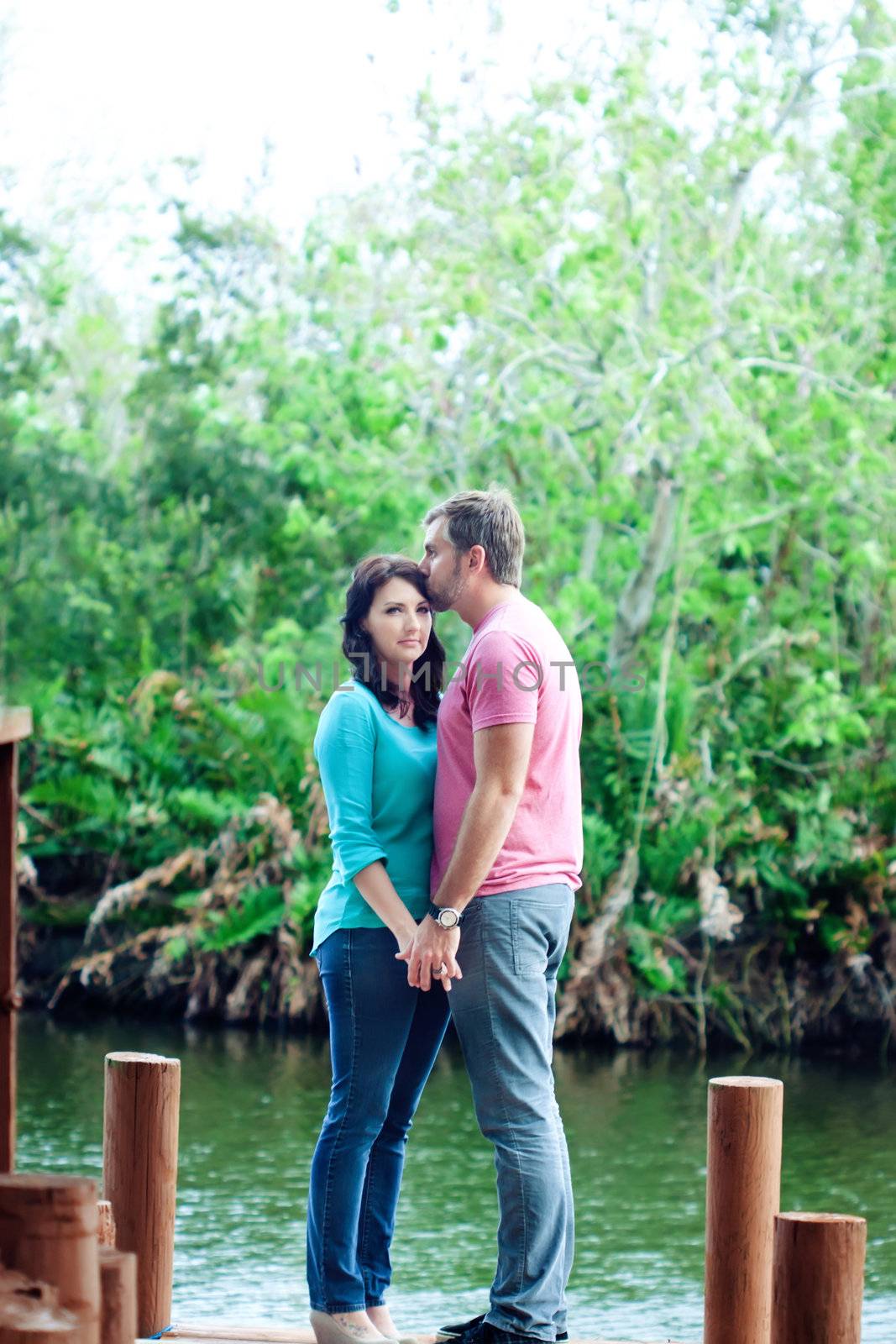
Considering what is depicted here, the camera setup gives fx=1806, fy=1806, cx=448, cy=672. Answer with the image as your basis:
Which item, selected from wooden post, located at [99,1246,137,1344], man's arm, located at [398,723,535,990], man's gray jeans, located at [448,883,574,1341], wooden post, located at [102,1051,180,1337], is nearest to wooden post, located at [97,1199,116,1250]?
wooden post, located at [102,1051,180,1337]

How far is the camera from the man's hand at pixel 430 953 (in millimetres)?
3250

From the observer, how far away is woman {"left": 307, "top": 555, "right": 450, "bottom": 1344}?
3375 millimetres

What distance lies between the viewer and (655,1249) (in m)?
6.47

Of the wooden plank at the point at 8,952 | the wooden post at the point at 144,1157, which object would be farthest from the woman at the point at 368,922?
the wooden plank at the point at 8,952

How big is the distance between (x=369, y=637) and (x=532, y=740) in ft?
1.27

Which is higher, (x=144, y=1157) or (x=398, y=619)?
(x=398, y=619)

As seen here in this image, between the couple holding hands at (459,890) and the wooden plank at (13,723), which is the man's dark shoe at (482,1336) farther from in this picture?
the wooden plank at (13,723)

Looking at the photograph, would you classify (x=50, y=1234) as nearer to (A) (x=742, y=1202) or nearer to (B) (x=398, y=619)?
(B) (x=398, y=619)

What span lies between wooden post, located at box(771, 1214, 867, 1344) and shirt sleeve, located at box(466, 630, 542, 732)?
106 cm

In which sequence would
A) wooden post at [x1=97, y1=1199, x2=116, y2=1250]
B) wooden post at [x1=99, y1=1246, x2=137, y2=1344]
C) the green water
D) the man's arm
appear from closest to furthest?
wooden post at [x1=99, y1=1246, x2=137, y2=1344]
the man's arm
wooden post at [x1=97, y1=1199, x2=116, y2=1250]
the green water

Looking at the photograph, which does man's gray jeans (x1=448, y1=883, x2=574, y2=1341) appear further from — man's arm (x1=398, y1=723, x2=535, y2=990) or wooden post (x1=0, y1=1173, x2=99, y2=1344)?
wooden post (x1=0, y1=1173, x2=99, y2=1344)

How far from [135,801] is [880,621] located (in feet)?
15.3

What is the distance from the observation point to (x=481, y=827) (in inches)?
127

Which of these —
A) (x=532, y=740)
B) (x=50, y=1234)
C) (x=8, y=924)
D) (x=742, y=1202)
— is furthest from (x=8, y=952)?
(x=742, y=1202)
